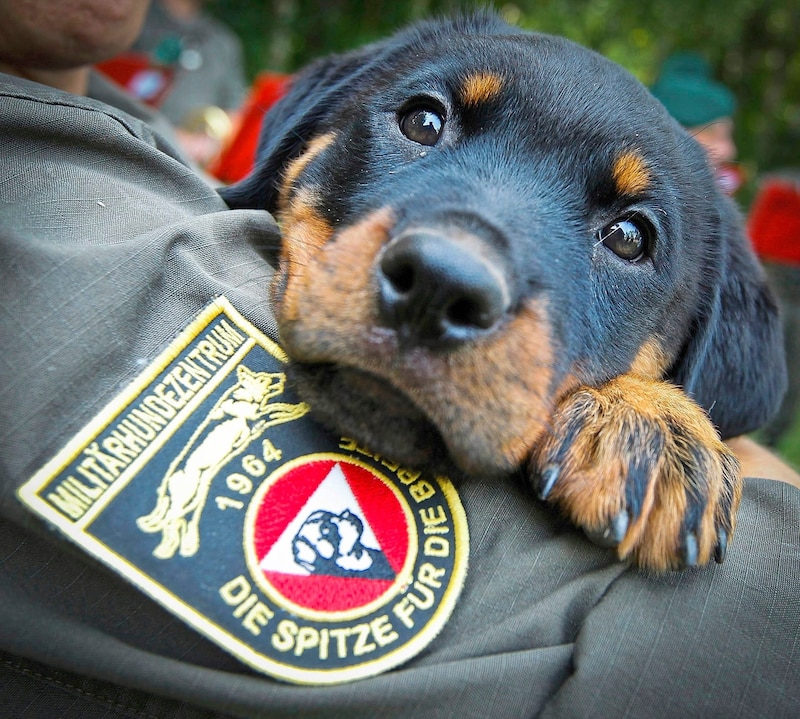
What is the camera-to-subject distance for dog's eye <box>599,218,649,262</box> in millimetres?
2004

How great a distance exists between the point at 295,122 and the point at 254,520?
1701mm

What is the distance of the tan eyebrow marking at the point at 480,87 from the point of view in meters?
1.96

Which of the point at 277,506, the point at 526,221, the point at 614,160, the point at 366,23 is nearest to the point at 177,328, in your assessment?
the point at 277,506

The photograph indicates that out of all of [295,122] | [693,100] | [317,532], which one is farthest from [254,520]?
[693,100]

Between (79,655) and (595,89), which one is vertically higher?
(595,89)

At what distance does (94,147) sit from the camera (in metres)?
1.67

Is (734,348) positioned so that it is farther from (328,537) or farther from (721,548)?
(328,537)

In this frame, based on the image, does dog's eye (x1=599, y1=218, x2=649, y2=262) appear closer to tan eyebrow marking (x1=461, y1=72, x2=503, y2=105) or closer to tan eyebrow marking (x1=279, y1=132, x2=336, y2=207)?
tan eyebrow marking (x1=461, y1=72, x2=503, y2=105)

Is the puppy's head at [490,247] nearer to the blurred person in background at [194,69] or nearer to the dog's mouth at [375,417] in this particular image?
the dog's mouth at [375,417]

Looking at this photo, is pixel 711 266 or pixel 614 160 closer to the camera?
pixel 614 160

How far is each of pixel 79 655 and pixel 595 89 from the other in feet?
6.33

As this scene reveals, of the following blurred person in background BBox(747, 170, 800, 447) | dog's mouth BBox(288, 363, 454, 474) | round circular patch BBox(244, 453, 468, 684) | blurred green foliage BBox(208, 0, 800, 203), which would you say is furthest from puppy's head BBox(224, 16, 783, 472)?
blurred green foliage BBox(208, 0, 800, 203)

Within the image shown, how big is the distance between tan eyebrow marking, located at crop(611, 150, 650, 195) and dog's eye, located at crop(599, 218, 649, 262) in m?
0.09

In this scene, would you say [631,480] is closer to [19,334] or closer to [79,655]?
[79,655]
